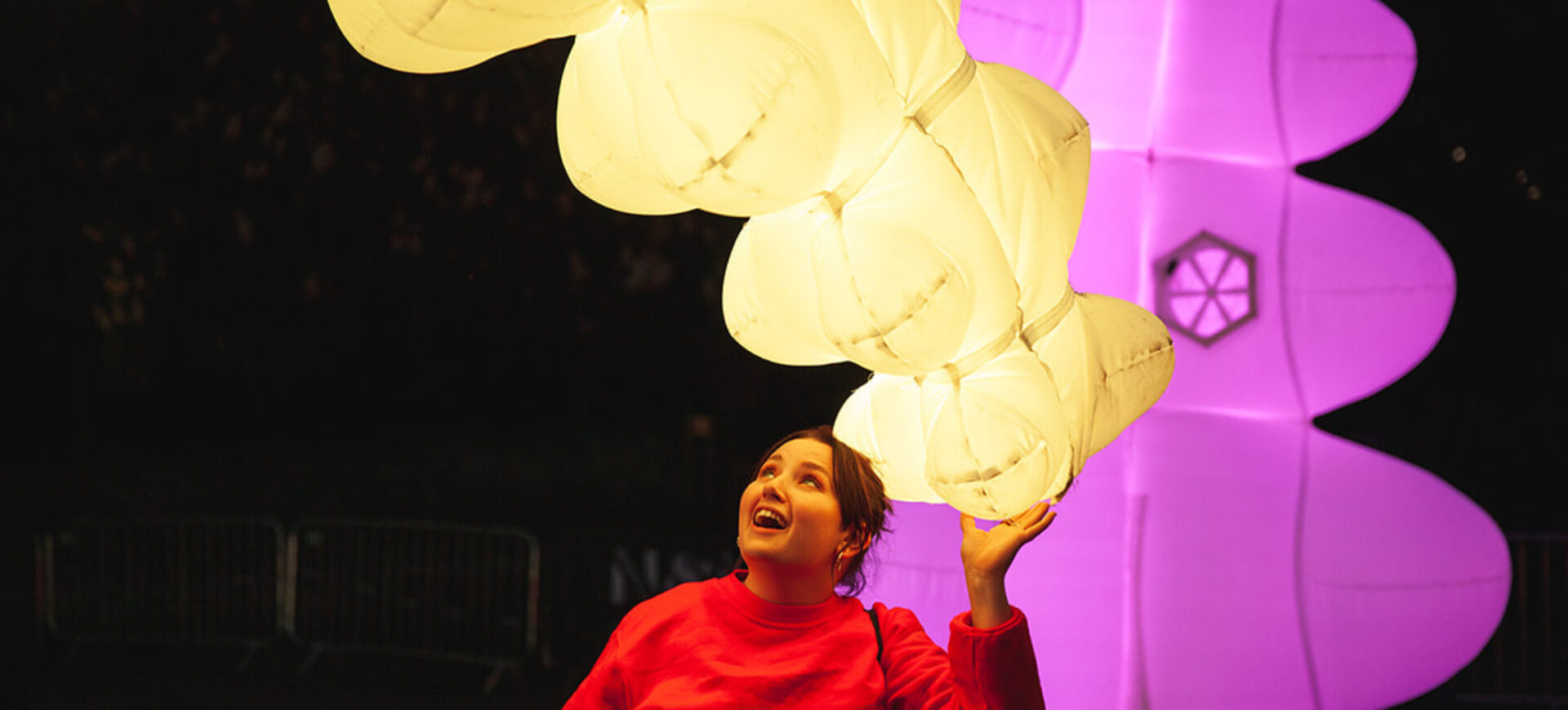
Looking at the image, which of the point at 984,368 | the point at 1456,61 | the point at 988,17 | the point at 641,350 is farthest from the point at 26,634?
the point at 1456,61

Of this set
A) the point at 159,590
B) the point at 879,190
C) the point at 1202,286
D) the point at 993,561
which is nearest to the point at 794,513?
the point at 993,561

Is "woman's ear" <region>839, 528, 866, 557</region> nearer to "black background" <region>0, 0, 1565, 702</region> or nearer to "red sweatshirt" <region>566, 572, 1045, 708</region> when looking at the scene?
"red sweatshirt" <region>566, 572, 1045, 708</region>

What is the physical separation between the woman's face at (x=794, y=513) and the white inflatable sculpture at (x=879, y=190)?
129 millimetres

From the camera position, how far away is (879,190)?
62.9 inches

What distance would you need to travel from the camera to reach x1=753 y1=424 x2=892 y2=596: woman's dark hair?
2.22 m

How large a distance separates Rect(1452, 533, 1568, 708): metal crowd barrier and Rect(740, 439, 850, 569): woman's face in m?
4.55

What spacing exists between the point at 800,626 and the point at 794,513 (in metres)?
0.19

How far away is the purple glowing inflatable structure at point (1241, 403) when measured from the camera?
3.08m

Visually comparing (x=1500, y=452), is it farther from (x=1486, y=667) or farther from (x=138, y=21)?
(x=138, y=21)

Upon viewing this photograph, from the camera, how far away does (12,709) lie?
18.5ft

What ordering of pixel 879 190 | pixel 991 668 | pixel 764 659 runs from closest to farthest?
1. pixel 879 190
2. pixel 991 668
3. pixel 764 659

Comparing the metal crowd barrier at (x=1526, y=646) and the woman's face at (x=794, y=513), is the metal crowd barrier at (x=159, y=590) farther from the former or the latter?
the metal crowd barrier at (x=1526, y=646)

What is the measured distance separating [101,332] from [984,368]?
32.3 feet

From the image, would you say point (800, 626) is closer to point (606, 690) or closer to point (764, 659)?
point (764, 659)
